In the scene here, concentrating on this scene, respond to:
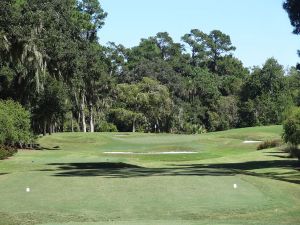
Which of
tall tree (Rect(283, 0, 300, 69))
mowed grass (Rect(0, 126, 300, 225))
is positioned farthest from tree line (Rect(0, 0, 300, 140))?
mowed grass (Rect(0, 126, 300, 225))

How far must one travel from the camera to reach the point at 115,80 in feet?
312

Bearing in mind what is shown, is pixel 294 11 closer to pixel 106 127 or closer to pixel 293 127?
pixel 293 127

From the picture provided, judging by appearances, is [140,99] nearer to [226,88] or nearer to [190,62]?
[226,88]

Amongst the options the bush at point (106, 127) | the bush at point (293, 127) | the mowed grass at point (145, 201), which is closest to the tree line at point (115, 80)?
the bush at point (106, 127)

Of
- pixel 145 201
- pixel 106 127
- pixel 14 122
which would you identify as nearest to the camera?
pixel 145 201

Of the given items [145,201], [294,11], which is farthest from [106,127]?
[145,201]

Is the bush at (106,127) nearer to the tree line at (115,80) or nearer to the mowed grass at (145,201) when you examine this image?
the tree line at (115,80)

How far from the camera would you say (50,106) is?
170ft

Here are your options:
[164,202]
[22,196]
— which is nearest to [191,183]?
[164,202]

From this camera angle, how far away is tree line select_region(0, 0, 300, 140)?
4703 cm

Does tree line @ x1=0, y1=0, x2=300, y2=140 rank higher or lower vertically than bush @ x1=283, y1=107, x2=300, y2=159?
higher

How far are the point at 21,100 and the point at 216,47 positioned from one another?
342 ft

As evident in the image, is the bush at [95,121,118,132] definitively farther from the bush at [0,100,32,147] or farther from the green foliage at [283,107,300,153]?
the green foliage at [283,107,300,153]

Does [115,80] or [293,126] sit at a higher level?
[115,80]
